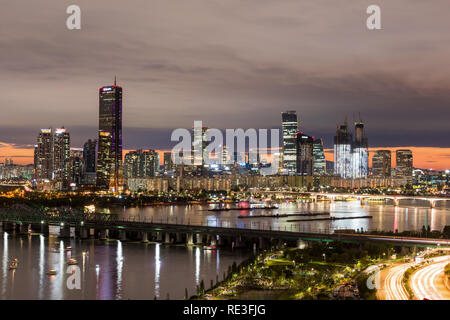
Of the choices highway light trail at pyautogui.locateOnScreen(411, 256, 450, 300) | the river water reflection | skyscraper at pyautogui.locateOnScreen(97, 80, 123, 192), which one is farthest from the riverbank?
skyscraper at pyautogui.locateOnScreen(97, 80, 123, 192)

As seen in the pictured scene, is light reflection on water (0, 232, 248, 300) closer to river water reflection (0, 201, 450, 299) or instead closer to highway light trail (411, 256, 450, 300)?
river water reflection (0, 201, 450, 299)

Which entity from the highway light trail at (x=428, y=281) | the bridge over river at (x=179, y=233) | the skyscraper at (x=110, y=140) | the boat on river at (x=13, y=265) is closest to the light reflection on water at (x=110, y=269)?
the boat on river at (x=13, y=265)

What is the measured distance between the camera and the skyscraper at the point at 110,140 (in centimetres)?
13725

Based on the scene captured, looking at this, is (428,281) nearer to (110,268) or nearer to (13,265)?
(110,268)

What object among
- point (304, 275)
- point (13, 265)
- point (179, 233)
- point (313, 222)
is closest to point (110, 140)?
point (313, 222)

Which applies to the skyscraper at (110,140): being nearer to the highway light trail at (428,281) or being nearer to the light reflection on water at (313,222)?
the light reflection on water at (313,222)

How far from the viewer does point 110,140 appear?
5482 inches

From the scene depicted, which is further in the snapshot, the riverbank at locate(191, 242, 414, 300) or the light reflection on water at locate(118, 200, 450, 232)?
the light reflection on water at locate(118, 200, 450, 232)

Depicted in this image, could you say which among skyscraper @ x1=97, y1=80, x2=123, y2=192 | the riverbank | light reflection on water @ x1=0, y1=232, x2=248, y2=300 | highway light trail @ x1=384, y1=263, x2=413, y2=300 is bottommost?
light reflection on water @ x1=0, y1=232, x2=248, y2=300

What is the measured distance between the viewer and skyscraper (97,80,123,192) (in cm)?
13725

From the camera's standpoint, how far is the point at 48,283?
22531 mm

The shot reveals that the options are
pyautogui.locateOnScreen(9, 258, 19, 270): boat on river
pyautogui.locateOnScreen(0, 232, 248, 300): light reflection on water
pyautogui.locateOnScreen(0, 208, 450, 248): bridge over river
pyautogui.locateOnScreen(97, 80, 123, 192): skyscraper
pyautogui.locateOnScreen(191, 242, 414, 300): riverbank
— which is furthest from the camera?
pyautogui.locateOnScreen(97, 80, 123, 192): skyscraper
